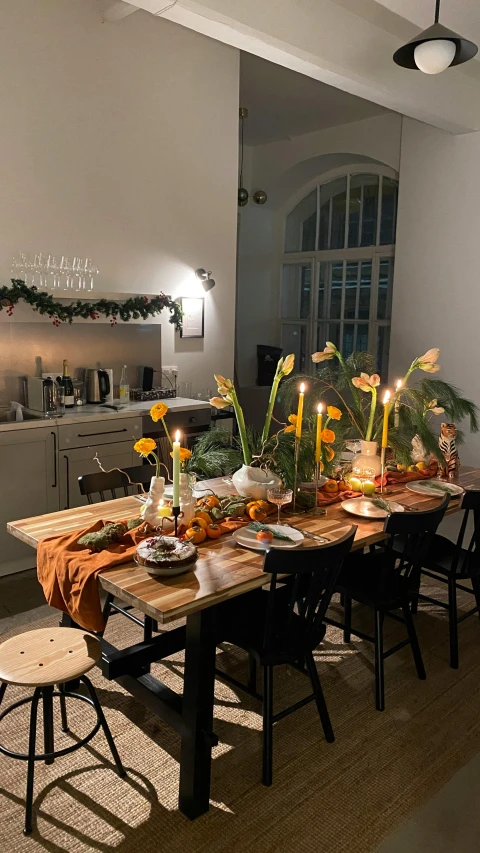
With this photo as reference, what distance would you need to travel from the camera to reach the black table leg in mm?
2216

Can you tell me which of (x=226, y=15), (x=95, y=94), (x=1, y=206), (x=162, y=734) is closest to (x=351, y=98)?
(x=95, y=94)

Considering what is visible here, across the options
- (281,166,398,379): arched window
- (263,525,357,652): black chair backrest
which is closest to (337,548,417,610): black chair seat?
(263,525,357,652): black chair backrest

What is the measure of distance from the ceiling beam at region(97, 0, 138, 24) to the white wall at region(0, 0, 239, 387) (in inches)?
2.5

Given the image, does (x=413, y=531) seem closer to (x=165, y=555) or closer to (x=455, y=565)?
(x=455, y=565)

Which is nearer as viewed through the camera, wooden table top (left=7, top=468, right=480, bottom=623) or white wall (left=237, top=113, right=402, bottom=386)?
wooden table top (left=7, top=468, right=480, bottom=623)

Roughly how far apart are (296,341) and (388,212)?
201cm

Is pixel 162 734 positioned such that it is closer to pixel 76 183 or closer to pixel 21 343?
pixel 21 343

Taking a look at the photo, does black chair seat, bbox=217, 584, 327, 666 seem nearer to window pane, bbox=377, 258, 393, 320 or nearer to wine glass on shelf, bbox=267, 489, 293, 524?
wine glass on shelf, bbox=267, 489, 293, 524

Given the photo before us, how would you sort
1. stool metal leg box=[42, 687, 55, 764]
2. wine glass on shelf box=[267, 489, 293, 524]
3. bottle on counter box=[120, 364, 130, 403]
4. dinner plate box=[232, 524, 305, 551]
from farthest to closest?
bottle on counter box=[120, 364, 130, 403] < wine glass on shelf box=[267, 489, 293, 524] < dinner plate box=[232, 524, 305, 551] < stool metal leg box=[42, 687, 55, 764]

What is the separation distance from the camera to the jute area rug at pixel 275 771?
218cm

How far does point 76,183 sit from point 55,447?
76.0 inches

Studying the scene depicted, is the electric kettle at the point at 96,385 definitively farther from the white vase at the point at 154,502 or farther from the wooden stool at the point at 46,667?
the wooden stool at the point at 46,667

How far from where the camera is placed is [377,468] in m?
3.41

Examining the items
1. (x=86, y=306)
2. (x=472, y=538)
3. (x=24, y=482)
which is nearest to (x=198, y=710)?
(x=472, y=538)
